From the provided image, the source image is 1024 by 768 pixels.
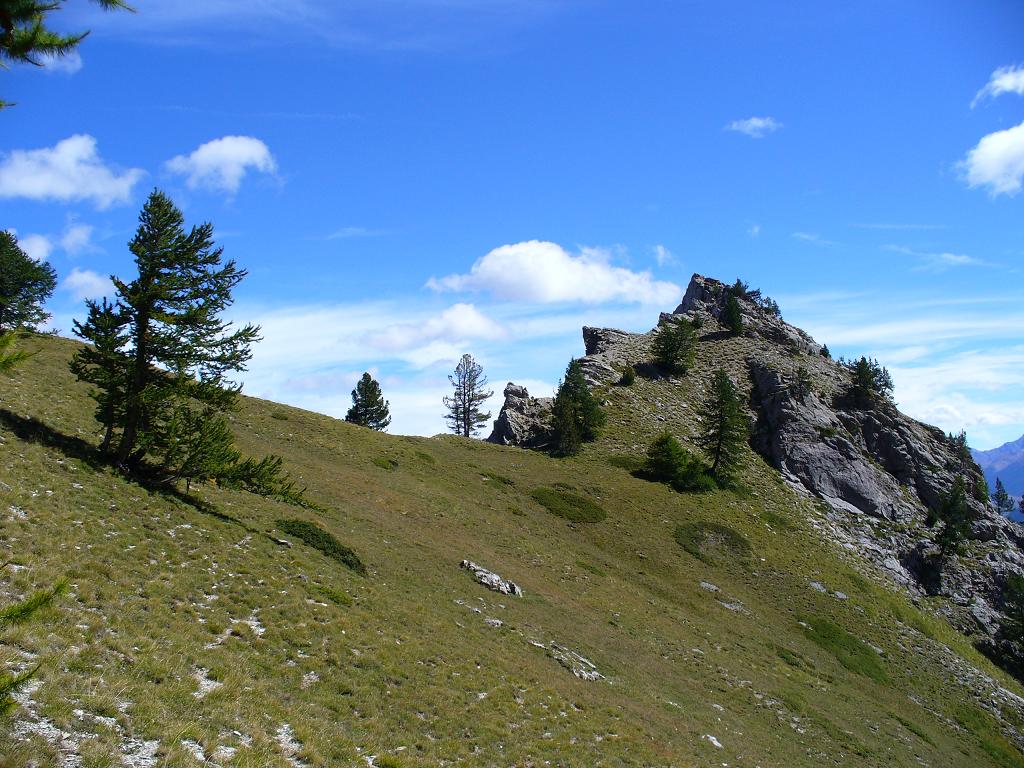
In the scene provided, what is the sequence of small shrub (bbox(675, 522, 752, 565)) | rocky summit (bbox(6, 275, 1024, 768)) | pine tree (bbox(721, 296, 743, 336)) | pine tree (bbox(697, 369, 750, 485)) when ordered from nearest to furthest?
rocky summit (bbox(6, 275, 1024, 768)), small shrub (bbox(675, 522, 752, 565)), pine tree (bbox(697, 369, 750, 485)), pine tree (bbox(721, 296, 743, 336))

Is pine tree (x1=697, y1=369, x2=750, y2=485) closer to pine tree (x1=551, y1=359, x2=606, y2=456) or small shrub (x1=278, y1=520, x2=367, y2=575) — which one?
pine tree (x1=551, y1=359, x2=606, y2=456)

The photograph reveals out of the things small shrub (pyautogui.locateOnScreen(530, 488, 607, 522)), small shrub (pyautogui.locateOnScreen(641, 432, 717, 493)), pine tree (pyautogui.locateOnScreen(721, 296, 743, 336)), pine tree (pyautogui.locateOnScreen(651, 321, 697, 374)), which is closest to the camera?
small shrub (pyautogui.locateOnScreen(530, 488, 607, 522))

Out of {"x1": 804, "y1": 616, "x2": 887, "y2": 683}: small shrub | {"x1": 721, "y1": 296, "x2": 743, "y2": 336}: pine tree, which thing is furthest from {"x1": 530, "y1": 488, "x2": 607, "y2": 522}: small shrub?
{"x1": 721, "y1": 296, "x2": 743, "y2": 336}: pine tree

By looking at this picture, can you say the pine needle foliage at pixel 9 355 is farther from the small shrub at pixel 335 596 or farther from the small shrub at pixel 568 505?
the small shrub at pixel 568 505

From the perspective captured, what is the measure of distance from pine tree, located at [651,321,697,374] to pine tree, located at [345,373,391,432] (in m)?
49.1

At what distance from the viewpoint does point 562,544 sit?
47656mm

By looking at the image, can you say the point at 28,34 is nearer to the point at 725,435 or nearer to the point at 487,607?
the point at 487,607

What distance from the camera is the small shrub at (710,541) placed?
180 feet

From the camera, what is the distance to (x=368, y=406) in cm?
8731

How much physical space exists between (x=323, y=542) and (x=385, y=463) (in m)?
24.2

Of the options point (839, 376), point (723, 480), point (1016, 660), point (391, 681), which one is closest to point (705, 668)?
point (391, 681)

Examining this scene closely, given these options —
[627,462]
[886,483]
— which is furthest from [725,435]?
[886,483]

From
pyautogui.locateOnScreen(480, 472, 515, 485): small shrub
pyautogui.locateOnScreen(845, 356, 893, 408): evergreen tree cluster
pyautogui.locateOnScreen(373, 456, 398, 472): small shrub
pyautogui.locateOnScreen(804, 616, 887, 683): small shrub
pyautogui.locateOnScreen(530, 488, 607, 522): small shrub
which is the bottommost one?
pyautogui.locateOnScreen(804, 616, 887, 683): small shrub

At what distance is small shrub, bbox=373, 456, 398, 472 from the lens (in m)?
51.4
